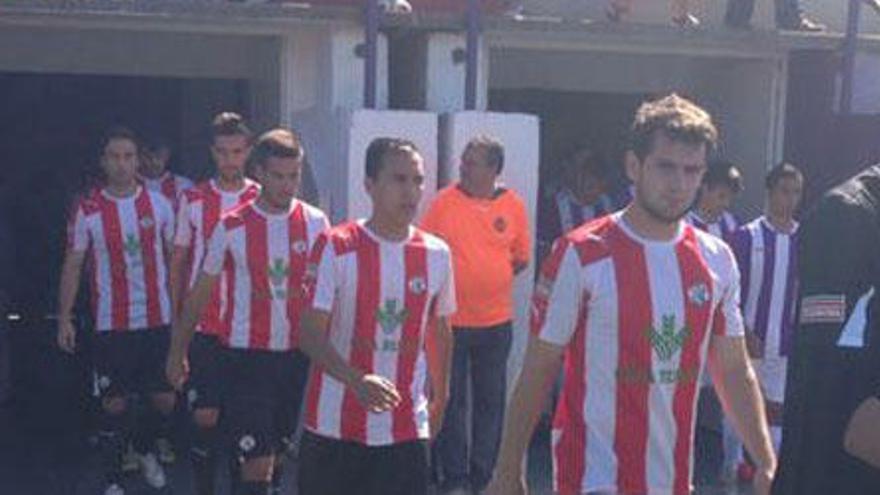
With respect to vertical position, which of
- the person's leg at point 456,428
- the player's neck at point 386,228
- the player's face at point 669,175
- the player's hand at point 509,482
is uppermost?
the player's face at point 669,175

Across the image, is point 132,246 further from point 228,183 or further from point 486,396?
point 486,396

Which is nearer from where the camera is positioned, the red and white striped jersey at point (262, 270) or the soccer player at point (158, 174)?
the red and white striped jersey at point (262, 270)

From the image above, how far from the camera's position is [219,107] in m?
11.6

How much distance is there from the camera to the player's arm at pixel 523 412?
13.3 ft

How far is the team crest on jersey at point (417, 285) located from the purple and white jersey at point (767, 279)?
9.48 ft

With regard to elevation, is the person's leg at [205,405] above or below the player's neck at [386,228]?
below

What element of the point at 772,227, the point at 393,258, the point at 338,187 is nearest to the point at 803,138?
the point at 772,227

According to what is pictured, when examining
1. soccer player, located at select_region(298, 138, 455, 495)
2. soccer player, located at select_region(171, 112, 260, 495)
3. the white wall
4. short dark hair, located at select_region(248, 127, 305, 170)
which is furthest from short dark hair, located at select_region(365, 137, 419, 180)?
the white wall

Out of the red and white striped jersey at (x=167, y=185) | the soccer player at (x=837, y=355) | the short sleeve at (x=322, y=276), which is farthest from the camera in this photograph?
the red and white striped jersey at (x=167, y=185)

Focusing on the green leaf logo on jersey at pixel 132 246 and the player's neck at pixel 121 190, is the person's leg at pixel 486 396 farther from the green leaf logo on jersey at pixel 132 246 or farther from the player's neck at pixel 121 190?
the player's neck at pixel 121 190

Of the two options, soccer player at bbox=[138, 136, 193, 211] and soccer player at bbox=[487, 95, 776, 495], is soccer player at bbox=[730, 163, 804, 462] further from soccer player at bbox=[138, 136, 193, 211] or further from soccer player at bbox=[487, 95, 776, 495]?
soccer player at bbox=[487, 95, 776, 495]

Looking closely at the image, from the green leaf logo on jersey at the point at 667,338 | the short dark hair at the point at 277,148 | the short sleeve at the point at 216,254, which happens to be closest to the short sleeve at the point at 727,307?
the green leaf logo on jersey at the point at 667,338

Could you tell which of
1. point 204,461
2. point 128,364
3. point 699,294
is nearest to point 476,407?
point 204,461

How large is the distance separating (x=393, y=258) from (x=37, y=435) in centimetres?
498
